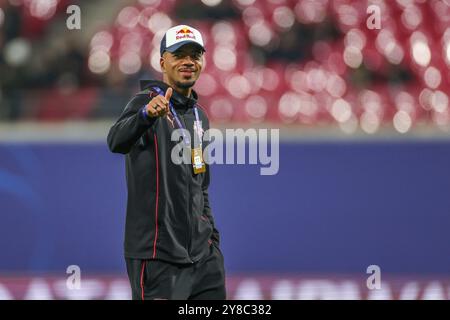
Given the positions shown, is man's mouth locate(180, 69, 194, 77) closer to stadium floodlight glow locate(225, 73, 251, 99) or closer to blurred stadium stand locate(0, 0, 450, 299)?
blurred stadium stand locate(0, 0, 450, 299)

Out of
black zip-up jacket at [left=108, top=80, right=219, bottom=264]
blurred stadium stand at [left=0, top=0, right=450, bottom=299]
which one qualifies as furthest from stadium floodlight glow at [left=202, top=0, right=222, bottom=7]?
black zip-up jacket at [left=108, top=80, right=219, bottom=264]

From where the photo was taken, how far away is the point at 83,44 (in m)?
8.96

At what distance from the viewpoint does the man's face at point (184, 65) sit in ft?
13.1

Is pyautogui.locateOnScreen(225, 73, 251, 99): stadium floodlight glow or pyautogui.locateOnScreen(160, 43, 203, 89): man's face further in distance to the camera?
pyautogui.locateOnScreen(225, 73, 251, 99): stadium floodlight glow

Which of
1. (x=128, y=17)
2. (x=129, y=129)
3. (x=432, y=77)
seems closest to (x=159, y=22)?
(x=128, y=17)

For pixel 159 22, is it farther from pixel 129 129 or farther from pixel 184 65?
pixel 129 129

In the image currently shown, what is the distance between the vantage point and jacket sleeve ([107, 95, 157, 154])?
3.73m

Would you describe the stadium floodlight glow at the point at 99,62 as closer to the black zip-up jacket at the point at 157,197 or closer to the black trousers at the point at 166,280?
the black zip-up jacket at the point at 157,197

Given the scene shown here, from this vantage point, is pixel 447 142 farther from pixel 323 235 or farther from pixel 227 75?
pixel 227 75

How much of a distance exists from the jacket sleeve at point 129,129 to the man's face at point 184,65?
0.22 m

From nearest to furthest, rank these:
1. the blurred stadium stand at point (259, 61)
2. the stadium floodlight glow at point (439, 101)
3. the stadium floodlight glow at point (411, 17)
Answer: the blurred stadium stand at point (259, 61) < the stadium floodlight glow at point (439, 101) < the stadium floodlight glow at point (411, 17)

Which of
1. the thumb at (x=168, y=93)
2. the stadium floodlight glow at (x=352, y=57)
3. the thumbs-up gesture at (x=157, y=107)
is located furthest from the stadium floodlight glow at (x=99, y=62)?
the thumbs-up gesture at (x=157, y=107)

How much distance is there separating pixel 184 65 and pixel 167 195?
0.56 meters

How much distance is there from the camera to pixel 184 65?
3.99 meters
